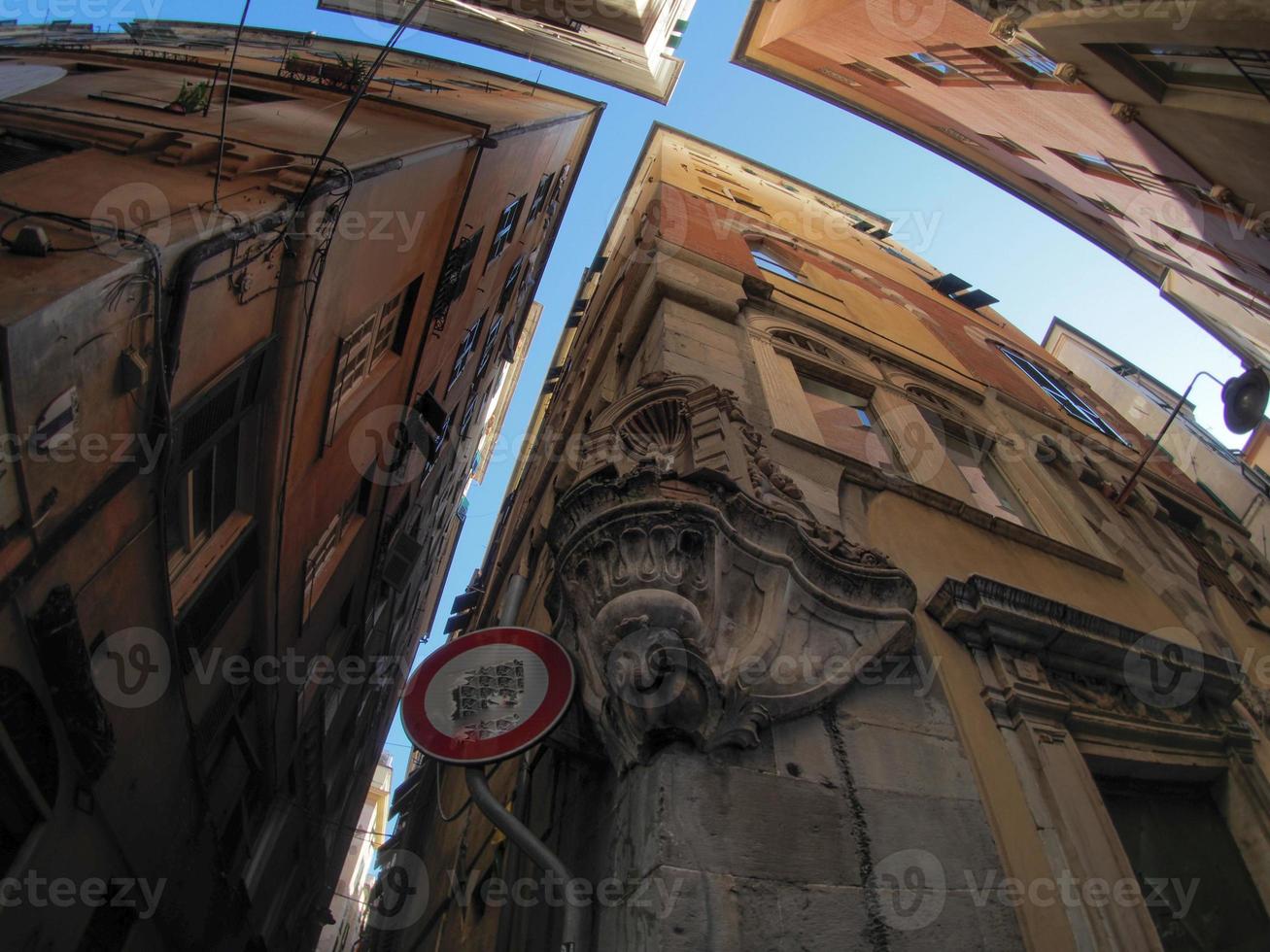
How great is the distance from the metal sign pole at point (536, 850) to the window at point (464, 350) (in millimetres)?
11187

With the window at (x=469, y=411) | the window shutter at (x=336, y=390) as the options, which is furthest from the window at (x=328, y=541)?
the window at (x=469, y=411)

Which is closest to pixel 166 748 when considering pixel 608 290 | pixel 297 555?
pixel 297 555

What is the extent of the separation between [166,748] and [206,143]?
535cm

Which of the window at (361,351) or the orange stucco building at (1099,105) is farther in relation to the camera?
the window at (361,351)

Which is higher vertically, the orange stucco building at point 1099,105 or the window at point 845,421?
the orange stucco building at point 1099,105

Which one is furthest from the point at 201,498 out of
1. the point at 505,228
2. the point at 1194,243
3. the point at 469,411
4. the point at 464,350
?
the point at 1194,243

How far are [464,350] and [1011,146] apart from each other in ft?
40.3

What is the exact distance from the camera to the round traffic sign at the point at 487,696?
157 inches

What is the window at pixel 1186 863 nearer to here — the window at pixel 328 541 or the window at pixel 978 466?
the window at pixel 978 466

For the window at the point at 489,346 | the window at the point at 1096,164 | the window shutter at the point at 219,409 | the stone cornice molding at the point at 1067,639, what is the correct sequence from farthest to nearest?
the window at the point at 489,346
the window at the point at 1096,164
the window shutter at the point at 219,409
the stone cornice molding at the point at 1067,639

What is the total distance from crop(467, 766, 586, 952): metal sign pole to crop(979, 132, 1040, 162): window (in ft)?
52.4

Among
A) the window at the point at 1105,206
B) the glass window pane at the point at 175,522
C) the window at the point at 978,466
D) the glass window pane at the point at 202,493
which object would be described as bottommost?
the glass window pane at the point at 175,522

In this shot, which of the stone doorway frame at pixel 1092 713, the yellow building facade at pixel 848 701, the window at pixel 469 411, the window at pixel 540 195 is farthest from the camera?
the window at pixel 469 411

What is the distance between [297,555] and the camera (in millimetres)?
8570
